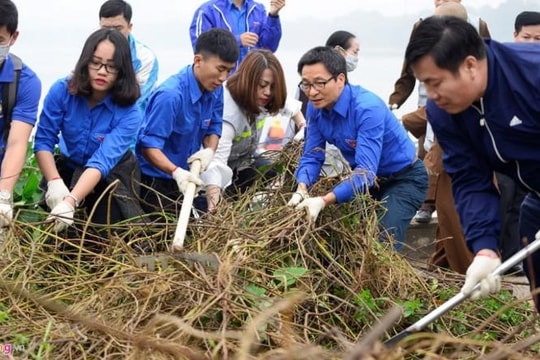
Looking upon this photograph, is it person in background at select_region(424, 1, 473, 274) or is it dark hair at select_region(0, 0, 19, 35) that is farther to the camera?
person in background at select_region(424, 1, 473, 274)

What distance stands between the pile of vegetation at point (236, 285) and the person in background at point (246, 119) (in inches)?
20.3

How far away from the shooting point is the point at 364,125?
5.07m

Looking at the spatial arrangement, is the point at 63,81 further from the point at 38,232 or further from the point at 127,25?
the point at 127,25

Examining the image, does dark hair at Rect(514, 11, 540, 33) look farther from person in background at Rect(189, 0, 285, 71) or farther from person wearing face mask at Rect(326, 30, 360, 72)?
person in background at Rect(189, 0, 285, 71)

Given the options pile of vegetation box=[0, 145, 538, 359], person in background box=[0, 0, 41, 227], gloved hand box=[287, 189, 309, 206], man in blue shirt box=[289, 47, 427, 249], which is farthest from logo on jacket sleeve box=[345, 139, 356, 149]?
person in background box=[0, 0, 41, 227]

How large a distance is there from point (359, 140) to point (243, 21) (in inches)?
77.6

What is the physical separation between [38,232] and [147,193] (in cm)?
90

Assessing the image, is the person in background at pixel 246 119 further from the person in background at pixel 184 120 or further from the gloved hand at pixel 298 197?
the gloved hand at pixel 298 197

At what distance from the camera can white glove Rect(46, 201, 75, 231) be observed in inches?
169

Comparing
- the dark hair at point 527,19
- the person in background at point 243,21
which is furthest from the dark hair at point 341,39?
the dark hair at point 527,19

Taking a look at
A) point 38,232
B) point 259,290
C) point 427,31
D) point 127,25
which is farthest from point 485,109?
point 127,25

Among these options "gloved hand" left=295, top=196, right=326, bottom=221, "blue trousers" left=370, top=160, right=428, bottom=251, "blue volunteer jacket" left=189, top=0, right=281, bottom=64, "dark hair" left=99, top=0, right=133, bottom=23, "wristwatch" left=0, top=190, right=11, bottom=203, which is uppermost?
"dark hair" left=99, top=0, right=133, bottom=23

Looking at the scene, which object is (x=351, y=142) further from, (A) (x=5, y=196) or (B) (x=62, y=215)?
(A) (x=5, y=196)

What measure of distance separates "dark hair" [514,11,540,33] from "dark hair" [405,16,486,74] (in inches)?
125
